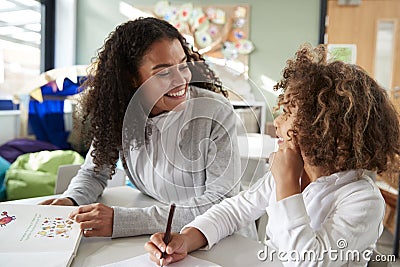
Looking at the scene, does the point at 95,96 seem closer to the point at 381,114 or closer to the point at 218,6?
the point at 381,114

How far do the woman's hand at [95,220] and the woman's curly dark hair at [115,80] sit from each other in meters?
0.15

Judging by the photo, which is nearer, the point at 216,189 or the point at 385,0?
the point at 216,189

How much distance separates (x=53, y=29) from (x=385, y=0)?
2806mm

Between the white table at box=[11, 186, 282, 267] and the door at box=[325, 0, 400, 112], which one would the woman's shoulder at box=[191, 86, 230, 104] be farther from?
the door at box=[325, 0, 400, 112]

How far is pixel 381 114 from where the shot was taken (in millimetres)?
787

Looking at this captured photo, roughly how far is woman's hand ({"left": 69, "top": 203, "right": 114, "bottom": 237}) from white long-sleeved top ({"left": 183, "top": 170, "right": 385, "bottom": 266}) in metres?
0.16

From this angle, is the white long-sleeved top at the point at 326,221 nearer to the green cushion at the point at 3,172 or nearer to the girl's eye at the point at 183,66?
the girl's eye at the point at 183,66

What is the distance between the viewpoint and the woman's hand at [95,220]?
31.7 inches

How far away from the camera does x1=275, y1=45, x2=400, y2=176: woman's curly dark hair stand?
75 cm

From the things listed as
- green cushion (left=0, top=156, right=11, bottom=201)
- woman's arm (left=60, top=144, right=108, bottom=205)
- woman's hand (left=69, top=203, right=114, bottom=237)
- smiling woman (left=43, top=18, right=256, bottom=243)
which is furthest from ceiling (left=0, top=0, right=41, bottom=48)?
woman's hand (left=69, top=203, right=114, bottom=237)

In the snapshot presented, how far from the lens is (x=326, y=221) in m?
0.74

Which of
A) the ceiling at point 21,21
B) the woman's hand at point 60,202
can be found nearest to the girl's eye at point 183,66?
the woman's hand at point 60,202

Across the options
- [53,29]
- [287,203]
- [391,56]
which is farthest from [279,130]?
[53,29]

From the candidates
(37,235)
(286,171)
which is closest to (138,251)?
(37,235)
